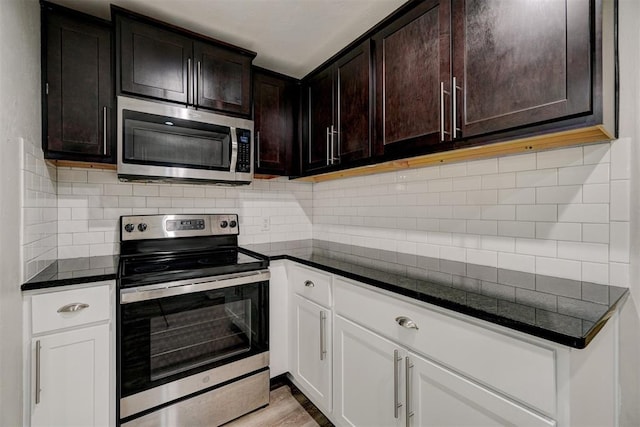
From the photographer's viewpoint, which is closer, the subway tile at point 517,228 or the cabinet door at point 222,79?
the subway tile at point 517,228

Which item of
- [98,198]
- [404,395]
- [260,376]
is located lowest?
[260,376]

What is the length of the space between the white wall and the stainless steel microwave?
39cm

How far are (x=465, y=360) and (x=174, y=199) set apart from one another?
199cm


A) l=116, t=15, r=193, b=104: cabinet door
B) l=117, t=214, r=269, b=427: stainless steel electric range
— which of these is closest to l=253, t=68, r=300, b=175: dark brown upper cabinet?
l=116, t=15, r=193, b=104: cabinet door

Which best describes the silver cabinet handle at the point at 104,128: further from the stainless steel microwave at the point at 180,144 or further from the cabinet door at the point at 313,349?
the cabinet door at the point at 313,349

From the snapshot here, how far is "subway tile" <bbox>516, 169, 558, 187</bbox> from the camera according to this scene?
1.24m

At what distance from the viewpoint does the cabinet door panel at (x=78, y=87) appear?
149 cm

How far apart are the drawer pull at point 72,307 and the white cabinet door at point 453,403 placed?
144 centimetres

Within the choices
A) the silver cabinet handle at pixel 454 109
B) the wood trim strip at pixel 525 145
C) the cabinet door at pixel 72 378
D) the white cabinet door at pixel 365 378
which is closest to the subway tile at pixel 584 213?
the wood trim strip at pixel 525 145

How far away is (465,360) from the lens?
0.97 m

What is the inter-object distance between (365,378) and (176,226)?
155cm

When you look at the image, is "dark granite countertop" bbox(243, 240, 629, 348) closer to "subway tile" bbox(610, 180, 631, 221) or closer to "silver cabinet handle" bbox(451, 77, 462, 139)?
"subway tile" bbox(610, 180, 631, 221)

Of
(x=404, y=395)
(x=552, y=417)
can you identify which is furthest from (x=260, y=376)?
(x=552, y=417)

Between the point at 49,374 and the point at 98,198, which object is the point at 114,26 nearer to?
the point at 98,198
